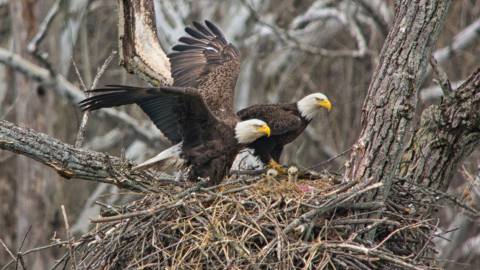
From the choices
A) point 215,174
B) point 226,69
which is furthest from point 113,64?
point 215,174

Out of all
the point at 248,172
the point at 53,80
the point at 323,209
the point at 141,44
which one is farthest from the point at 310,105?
the point at 53,80

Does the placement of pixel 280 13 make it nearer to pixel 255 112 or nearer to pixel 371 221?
pixel 255 112

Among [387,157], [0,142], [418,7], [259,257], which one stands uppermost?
[418,7]

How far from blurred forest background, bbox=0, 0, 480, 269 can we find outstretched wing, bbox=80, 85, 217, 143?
4.42 meters

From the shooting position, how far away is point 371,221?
19.4 feet

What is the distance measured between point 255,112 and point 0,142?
2.74m

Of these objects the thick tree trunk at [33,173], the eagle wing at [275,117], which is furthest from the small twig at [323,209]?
the thick tree trunk at [33,173]

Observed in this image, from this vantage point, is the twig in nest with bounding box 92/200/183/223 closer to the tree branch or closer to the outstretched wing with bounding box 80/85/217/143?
the tree branch

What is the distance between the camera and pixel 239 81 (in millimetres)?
13930

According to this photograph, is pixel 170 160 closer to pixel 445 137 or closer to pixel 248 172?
pixel 248 172

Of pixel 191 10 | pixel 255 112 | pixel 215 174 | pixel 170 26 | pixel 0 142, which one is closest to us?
pixel 0 142

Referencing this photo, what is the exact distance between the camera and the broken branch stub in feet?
22.9

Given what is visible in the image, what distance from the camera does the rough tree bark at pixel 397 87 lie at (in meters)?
5.88

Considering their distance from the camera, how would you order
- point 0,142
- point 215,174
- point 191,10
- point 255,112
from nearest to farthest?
1. point 0,142
2. point 215,174
3. point 255,112
4. point 191,10
